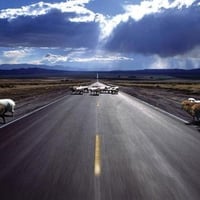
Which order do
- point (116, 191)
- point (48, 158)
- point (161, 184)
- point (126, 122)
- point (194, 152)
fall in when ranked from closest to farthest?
point (116, 191)
point (161, 184)
point (48, 158)
point (194, 152)
point (126, 122)

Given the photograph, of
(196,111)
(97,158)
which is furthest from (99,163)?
(196,111)

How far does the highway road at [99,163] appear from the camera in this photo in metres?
6.68

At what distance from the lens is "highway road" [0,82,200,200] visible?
6.68 meters

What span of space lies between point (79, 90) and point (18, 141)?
40265 millimetres

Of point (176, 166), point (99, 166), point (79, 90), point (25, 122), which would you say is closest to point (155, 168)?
point (176, 166)

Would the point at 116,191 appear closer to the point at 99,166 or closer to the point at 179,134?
the point at 99,166

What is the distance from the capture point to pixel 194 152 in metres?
10.3

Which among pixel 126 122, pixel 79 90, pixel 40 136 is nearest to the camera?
pixel 40 136

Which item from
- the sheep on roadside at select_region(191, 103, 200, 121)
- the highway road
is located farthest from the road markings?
the sheep on roadside at select_region(191, 103, 200, 121)

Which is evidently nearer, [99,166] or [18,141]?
[99,166]

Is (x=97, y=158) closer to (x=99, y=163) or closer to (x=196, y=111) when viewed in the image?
(x=99, y=163)

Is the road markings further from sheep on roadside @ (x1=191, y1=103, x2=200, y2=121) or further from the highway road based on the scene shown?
sheep on roadside @ (x1=191, y1=103, x2=200, y2=121)

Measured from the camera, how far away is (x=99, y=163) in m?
8.92

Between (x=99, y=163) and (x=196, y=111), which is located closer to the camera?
(x=99, y=163)
